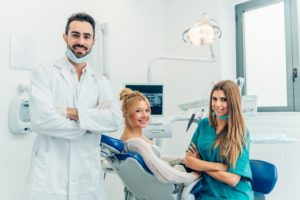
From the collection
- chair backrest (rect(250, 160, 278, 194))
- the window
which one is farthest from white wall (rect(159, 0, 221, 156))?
chair backrest (rect(250, 160, 278, 194))

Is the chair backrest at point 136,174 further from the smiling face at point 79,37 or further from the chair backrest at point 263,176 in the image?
the chair backrest at point 263,176

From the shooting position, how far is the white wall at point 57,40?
1896 mm

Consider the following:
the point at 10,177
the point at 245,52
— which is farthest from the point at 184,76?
the point at 10,177

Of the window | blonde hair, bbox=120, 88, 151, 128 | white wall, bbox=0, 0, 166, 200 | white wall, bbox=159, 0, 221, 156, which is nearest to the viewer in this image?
blonde hair, bbox=120, 88, 151, 128

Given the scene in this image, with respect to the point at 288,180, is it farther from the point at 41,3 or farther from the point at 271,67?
the point at 41,3

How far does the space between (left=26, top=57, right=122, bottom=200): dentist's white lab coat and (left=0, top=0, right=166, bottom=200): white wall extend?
1.80ft

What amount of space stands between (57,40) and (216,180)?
4.86ft

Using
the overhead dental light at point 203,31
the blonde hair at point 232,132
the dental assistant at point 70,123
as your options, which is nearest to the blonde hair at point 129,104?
the dental assistant at point 70,123

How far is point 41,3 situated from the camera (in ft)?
7.09

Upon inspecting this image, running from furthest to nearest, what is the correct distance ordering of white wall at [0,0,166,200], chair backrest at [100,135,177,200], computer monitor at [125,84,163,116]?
computer monitor at [125,84,163,116], white wall at [0,0,166,200], chair backrest at [100,135,177,200]

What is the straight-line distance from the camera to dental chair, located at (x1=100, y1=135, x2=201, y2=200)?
148 centimetres

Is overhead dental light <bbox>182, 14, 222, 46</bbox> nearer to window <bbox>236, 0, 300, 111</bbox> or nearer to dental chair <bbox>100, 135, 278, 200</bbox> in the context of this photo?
dental chair <bbox>100, 135, 278, 200</bbox>

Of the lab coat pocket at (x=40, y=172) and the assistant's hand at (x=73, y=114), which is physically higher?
the assistant's hand at (x=73, y=114)

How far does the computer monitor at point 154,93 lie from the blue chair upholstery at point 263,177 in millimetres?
827
